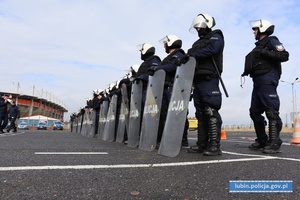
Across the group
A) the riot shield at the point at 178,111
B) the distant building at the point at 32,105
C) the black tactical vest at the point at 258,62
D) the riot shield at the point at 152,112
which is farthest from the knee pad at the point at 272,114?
the distant building at the point at 32,105

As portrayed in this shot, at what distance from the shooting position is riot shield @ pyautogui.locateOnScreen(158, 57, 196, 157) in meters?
4.07

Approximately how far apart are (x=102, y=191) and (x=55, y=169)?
897 mm

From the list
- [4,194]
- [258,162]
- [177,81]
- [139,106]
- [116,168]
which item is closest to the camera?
[4,194]

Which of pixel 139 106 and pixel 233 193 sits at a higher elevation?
pixel 139 106

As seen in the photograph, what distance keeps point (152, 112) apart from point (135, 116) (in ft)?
3.83

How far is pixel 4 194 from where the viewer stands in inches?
78.5

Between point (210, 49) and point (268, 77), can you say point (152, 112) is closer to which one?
point (210, 49)

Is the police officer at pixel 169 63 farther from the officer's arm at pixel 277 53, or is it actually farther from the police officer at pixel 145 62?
the officer's arm at pixel 277 53

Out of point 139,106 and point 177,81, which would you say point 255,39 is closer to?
point 177,81

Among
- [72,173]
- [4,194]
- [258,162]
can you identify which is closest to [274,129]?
[258,162]

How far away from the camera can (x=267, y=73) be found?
4.77 meters

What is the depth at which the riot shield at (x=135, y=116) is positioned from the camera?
600cm

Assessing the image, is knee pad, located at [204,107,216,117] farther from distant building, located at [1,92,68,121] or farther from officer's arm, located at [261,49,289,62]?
distant building, located at [1,92,68,121]
